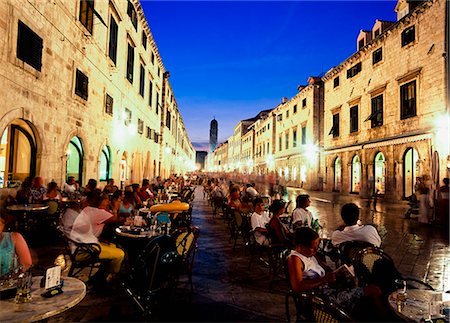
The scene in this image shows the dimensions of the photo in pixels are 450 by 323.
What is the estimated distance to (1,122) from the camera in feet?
21.1

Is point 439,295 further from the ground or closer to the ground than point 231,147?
closer to the ground

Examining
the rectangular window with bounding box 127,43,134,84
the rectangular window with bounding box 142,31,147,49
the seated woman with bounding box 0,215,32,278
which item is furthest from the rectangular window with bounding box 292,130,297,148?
the seated woman with bounding box 0,215,32,278

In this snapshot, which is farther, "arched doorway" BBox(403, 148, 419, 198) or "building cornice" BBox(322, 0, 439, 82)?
"arched doorway" BBox(403, 148, 419, 198)

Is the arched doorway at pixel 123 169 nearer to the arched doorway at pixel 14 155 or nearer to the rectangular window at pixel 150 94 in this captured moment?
the arched doorway at pixel 14 155

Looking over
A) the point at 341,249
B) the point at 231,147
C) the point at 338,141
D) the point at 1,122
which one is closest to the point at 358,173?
the point at 338,141

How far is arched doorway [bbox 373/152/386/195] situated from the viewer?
18.4m

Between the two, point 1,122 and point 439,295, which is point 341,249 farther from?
point 1,122

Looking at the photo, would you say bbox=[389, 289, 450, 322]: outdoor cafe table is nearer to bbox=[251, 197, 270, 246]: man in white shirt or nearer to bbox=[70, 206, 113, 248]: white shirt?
bbox=[251, 197, 270, 246]: man in white shirt

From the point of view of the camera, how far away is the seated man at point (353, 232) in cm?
383

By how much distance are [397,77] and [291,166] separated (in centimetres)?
1858

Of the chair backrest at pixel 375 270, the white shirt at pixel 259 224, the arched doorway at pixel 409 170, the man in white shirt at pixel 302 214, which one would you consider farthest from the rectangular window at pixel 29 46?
the arched doorway at pixel 409 170

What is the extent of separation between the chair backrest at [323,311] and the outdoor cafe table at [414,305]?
629mm

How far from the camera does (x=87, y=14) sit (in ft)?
34.8

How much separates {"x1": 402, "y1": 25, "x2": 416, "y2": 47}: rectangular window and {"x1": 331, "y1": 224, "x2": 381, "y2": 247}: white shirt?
1583 centimetres
